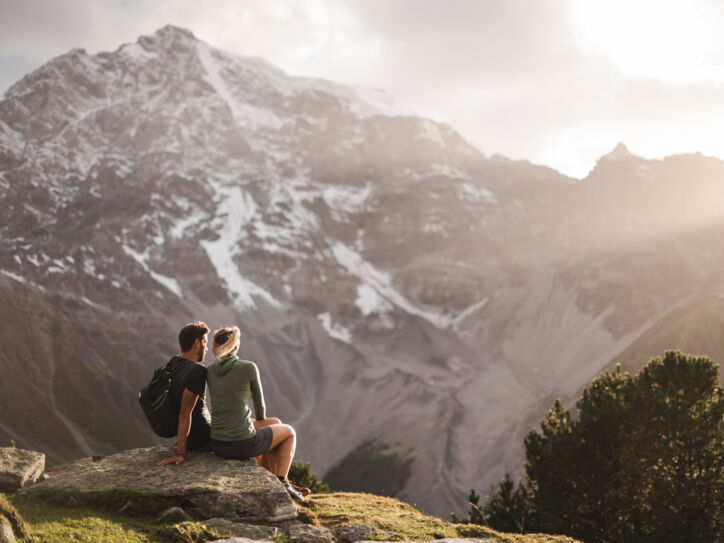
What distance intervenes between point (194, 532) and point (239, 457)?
7.31 feet

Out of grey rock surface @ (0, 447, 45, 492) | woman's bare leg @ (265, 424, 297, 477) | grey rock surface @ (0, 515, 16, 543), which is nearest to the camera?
grey rock surface @ (0, 515, 16, 543)

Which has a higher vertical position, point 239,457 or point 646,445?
point 239,457

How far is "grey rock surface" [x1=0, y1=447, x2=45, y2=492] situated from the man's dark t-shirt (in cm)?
267

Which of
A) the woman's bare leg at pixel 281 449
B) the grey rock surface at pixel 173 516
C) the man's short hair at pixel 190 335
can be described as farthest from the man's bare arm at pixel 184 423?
the woman's bare leg at pixel 281 449

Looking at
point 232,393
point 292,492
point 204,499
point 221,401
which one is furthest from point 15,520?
point 292,492

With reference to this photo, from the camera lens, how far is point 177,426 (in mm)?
12234

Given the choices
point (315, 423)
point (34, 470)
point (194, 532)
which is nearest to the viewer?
point (194, 532)

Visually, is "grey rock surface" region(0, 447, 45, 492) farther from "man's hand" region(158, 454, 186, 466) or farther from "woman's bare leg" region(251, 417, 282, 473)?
"woman's bare leg" region(251, 417, 282, 473)

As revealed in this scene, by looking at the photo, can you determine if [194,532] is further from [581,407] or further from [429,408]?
[429,408]

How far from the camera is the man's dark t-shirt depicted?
1162 centimetres

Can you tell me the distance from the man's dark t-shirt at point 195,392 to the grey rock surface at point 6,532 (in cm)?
372

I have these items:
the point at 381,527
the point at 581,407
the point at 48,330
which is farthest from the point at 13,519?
the point at 48,330

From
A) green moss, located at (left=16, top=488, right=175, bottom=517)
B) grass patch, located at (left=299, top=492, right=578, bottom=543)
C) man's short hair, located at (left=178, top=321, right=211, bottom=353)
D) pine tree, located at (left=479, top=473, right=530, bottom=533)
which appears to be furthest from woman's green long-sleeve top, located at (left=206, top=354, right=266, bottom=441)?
pine tree, located at (left=479, top=473, right=530, bottom=533)

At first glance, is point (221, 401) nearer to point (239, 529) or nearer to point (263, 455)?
point (263, 455)
